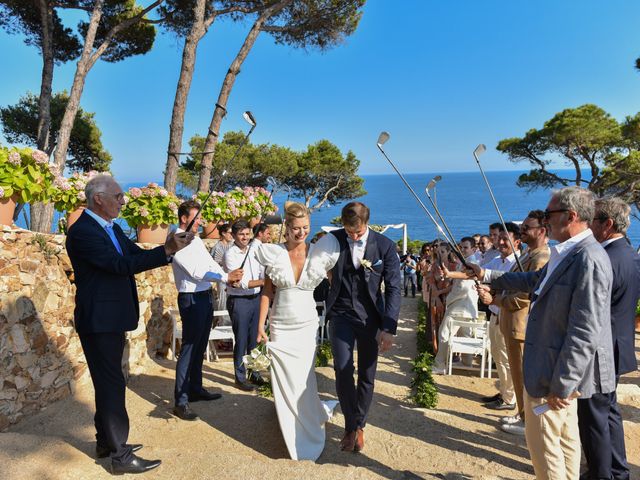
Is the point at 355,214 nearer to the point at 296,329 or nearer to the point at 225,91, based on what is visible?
the point at 296,329

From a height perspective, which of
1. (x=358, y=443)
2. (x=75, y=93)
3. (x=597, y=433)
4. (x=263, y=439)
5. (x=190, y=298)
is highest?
(x=75, y=93)

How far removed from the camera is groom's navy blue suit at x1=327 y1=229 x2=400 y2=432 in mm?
3727

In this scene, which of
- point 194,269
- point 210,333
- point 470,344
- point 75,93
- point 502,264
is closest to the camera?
point 194,269

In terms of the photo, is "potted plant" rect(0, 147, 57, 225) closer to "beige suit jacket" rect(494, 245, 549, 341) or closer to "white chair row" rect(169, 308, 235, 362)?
"white chair row" rect(169, 308, 235, 362)

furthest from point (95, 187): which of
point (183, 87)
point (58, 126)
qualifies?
point (58, 126)

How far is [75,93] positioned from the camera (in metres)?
10.1

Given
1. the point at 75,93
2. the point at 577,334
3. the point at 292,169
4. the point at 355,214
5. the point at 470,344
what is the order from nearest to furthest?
the point at 577,334
the point at 355,214
the point at 470,344
the point at 75,93
the point at 292,169

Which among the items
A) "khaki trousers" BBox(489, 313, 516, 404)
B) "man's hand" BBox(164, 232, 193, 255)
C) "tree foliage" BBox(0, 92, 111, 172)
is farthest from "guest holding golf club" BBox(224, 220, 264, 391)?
"tree foliage" BBox(0, 92, 111, 172)

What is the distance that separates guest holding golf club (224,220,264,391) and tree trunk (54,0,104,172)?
6.13 m

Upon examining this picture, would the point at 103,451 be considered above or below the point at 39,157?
below

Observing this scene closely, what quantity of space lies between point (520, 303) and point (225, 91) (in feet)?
28.6

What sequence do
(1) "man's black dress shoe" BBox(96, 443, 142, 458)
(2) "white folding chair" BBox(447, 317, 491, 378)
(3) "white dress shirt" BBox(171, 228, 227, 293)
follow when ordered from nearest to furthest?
(1) "man's black dress shoe" BBox(96, 443, 142, 458) < (3) "white dress shirt" BBox(171, 228, 227, 293) < (2) "white folding chair" BBox(447, 317, 491, 378)

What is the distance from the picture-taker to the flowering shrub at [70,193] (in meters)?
5.05

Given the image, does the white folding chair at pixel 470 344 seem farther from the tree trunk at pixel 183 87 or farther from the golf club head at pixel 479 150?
the tree trunk at pixel 183 87
